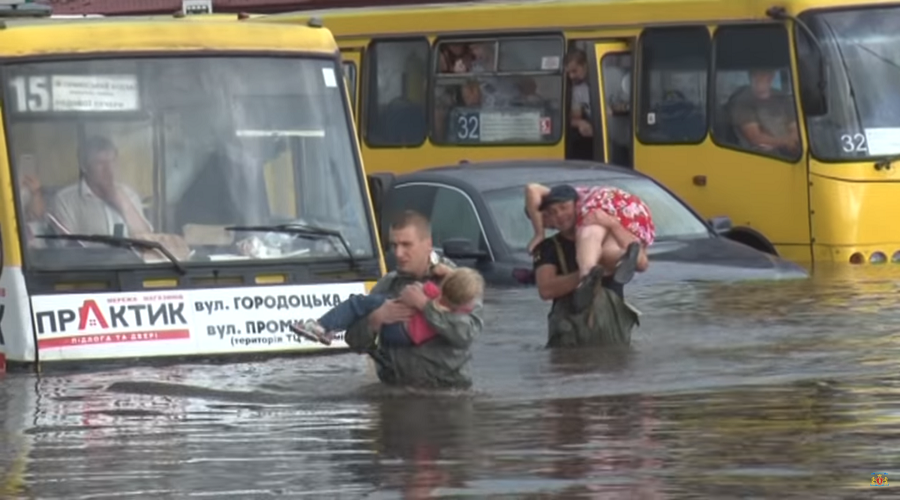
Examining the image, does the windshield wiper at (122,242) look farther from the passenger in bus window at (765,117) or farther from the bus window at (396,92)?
the bus window at (396,92)

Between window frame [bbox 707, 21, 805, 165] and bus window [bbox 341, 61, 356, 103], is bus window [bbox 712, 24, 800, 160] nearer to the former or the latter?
window frame [bbox 707, 21, 805, 165]

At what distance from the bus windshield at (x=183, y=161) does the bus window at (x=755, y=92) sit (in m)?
8.95

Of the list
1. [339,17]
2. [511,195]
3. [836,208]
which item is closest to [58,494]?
[511,195]

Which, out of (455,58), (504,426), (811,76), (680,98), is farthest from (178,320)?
(455,58)

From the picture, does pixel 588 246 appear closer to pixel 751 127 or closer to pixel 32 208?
pixel 32 208

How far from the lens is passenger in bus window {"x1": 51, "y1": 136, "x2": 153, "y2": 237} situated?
42.2 feet

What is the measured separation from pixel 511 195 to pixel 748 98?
14.2ft

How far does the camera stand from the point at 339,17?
84.6ft

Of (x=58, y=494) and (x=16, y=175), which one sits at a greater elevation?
(x=16, y=175)

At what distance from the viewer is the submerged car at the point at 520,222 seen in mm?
18312

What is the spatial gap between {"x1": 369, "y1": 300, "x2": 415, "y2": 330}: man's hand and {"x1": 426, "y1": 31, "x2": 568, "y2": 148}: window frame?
11.8m

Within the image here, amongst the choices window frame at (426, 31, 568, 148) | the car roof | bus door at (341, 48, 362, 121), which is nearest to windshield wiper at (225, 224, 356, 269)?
the car roof

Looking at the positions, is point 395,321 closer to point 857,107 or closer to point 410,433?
point 410,433

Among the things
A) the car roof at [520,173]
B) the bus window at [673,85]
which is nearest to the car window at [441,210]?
the car roof at [520,173]
